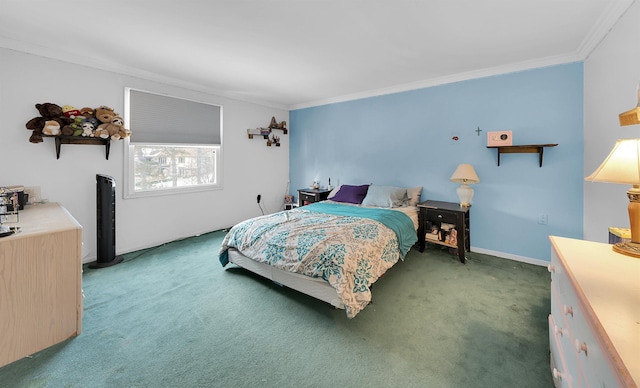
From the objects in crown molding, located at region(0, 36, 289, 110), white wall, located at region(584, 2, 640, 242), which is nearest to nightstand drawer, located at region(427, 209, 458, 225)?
white wall, located at region(584, 2, 640, 242)

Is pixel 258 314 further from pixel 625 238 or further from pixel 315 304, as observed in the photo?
pixel 625 238

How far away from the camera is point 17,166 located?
8.66 ft

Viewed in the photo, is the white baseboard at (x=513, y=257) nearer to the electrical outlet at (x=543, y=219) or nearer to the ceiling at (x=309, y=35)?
the electrical outlet at (x=543, y=219)

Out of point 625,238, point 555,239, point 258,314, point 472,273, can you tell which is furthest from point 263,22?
point 472,273

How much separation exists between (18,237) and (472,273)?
12.5 ft

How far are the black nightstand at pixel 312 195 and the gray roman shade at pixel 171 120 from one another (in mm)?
1711

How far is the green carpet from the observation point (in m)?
1.53

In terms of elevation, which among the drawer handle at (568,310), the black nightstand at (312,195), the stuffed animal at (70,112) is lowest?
the drawer handle at (568,310)

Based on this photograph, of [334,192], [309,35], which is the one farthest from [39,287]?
[334,192]

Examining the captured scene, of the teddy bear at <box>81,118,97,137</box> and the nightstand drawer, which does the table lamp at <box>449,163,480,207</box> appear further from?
the teddy bear at <box>81,118,97,137</box>

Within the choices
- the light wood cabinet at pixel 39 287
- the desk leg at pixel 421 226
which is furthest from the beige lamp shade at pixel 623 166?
the light wood cabinet at pixel 39 287

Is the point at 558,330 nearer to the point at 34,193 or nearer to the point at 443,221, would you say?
the point at 443,221

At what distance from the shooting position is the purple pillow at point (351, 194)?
410 centimetres

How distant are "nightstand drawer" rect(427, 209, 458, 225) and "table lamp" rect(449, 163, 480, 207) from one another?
339 millimetres
